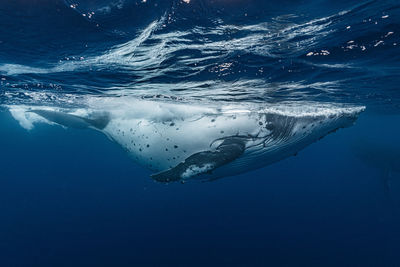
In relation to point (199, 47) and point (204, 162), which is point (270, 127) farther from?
point (199, 47)

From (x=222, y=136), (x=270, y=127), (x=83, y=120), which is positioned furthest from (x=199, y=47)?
(x=83, y=120)

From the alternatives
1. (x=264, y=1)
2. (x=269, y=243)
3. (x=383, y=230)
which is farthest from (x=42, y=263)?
(x=383, y=230)

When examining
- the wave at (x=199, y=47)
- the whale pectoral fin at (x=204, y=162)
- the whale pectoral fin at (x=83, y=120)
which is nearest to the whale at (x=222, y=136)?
the whale pectoral fin at (x=204, y=162)

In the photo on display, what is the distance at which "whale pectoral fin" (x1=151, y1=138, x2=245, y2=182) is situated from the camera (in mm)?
5129

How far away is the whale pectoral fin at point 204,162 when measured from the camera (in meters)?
5.13

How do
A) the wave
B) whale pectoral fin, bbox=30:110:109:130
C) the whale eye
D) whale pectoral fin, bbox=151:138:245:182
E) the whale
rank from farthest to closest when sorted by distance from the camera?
whale pectoral fin, bbox=30:110:109:130 < the whale eye < the whale < whale pectoral fin, bbox=151:138:245:182 < the wave

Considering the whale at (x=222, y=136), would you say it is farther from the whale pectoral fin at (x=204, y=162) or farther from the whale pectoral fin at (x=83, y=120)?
the whale pectoral fin at (x=83, y=120)

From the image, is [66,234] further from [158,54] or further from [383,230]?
[383,230]

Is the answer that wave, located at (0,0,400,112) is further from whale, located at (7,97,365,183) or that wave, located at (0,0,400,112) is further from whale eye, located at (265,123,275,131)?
whale eye, located at (265,123,275,131)

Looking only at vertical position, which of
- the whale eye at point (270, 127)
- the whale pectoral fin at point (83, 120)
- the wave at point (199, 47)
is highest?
A: the wave at point (199, 47)

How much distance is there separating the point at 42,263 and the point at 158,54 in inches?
607

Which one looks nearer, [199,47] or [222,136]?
[222,136]

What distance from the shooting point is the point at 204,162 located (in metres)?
5.12

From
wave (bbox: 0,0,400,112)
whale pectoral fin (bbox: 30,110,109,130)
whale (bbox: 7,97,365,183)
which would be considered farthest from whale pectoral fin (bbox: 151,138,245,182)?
whale pectoral fin (bbox: 30,110,109,130)
